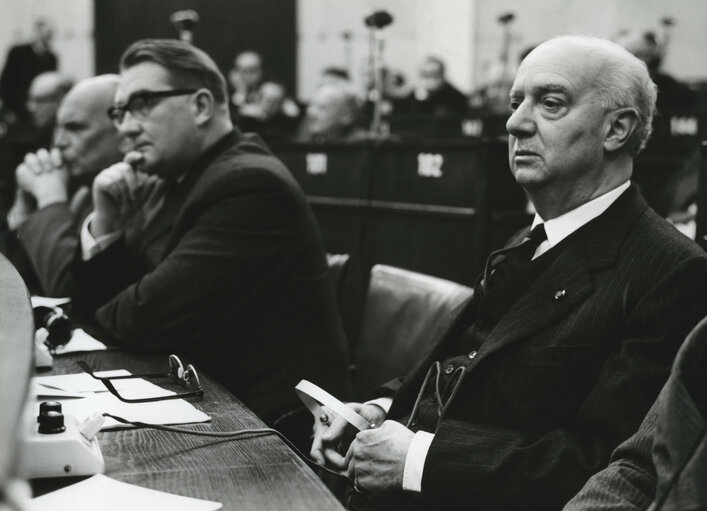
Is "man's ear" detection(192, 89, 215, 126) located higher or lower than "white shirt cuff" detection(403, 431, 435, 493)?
higher

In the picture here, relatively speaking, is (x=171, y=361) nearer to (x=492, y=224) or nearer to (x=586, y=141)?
(x=586, y=141)

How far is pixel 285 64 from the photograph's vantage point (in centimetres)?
1296

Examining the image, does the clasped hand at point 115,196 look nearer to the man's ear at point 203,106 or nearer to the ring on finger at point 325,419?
the man's ear at point 203,106

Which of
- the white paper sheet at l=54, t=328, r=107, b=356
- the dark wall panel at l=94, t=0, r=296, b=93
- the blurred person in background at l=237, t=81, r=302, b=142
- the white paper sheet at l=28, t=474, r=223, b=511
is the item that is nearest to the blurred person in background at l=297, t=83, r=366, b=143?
the blurred person in background at l=237, t=81, r=302, b=142

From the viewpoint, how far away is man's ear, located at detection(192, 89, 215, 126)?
2719 mm

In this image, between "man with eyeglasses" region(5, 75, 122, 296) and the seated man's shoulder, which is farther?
"man with eyeglasses" region(5, 75, 122, 296)

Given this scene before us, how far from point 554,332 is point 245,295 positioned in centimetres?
103

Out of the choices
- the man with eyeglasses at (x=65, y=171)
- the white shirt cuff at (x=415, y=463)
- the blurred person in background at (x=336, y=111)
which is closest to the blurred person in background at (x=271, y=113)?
the blurred person in background at (x=336, y=111)

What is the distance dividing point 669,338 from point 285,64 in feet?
39.1

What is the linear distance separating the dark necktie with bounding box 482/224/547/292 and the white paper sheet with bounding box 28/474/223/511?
847mm

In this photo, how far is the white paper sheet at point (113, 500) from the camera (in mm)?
1138

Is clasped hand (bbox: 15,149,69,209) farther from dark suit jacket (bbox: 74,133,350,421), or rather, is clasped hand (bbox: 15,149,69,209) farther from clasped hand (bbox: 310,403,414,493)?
clasped hand (bbox: 310,403,414,493)

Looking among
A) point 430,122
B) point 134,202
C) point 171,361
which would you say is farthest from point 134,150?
point 430,122

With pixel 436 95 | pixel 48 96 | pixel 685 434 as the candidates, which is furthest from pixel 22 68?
pixel 685 434
